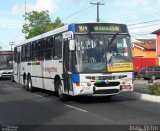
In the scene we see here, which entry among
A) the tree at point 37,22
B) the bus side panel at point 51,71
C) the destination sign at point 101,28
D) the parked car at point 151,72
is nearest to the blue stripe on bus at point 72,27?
the destination sign at point 101,28

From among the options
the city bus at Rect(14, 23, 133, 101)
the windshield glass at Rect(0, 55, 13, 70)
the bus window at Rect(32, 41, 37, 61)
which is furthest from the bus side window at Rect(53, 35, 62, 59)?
the windshield glass at Rect(0, 55, 13, 70)

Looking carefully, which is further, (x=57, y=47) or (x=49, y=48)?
(x=49, y=48)

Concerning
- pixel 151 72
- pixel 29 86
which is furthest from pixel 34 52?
pixel 151 72

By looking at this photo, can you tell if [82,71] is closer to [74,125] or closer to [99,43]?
[99,43]

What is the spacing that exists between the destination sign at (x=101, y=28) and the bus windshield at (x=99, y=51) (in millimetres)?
243

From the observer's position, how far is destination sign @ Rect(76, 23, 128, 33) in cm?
1636

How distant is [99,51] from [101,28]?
3.60 ft

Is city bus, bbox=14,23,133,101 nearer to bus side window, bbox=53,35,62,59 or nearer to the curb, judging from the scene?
bus side window, bbox=53,35,62,59

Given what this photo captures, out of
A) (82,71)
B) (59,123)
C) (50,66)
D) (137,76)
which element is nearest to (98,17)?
(137,76)

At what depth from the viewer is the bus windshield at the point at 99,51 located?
1588cm

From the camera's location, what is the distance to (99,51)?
16.1m

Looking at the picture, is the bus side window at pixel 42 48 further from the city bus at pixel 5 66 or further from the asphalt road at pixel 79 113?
the city bus at pixel 5 66

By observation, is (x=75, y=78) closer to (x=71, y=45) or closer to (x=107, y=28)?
Result: (x=71, y=45)

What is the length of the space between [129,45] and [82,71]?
2.38 metres
